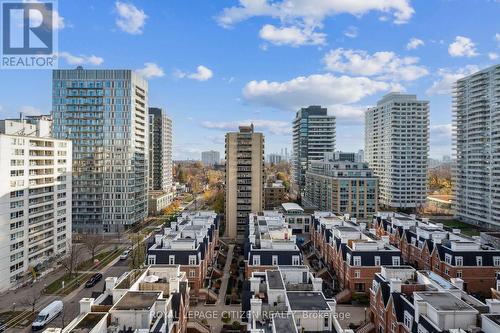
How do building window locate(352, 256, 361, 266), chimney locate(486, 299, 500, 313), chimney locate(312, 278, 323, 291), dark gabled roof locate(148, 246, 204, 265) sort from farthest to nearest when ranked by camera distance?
building window locate(352, 256, 361, 266) < dark gabled roof locate(148, 246, 204, 265) < chimney locate(312, 278, 323, 291) < chimney locate(486, 299, 500, 313)

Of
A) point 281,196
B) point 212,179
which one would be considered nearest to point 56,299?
point 281,196

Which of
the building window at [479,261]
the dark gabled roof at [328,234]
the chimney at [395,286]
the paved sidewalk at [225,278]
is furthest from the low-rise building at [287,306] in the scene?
the building window at [479,261]

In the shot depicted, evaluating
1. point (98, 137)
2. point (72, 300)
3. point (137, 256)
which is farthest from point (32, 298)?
point (98, 137)

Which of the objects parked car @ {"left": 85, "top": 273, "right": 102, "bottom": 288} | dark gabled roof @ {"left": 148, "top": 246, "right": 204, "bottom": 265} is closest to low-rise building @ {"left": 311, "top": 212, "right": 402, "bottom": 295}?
dark gabled roof @ {"left": 148, "top": 246, "right": 204, "bottom": 265}

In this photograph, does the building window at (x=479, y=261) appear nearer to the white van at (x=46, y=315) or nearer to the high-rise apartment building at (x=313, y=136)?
the white van at (x=46, y=315)

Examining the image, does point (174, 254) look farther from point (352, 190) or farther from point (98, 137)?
point (352, 190)

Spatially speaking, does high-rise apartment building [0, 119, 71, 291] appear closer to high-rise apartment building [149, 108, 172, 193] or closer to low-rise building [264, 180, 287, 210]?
low-rise building [264, 180, 287, 210]
